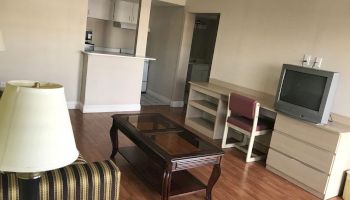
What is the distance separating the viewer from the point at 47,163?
0.96 m

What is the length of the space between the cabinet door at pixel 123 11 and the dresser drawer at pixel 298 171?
4464 millimetres

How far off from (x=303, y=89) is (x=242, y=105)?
77 centimetres

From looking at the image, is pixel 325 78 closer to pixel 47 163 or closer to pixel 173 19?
pixel 47 163

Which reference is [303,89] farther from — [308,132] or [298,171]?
[298,171]

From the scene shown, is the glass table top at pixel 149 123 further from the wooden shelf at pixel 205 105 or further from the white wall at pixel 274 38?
the white wall at pixel 274 38

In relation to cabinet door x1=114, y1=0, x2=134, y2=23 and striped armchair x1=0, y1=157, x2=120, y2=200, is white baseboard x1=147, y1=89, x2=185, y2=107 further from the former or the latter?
striped armchair x1=0, y1=157, x2=120, y2=200

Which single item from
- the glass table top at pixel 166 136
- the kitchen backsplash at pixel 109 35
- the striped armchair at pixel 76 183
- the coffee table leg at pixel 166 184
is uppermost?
the kitchen backsplash at pixel 109 35

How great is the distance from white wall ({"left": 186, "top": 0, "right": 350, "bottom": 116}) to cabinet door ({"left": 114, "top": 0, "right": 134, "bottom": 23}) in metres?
1.65

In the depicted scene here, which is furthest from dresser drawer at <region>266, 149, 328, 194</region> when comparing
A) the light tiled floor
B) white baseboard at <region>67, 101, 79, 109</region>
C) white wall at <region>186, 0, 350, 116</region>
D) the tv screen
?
white baseboard at <region>67, 101, 79, 109</region>

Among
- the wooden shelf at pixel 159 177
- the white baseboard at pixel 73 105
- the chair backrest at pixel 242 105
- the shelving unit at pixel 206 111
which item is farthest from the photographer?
the white baseboard at pixel 73 105

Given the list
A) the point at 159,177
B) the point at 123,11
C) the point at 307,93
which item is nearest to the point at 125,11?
the point at 123,11

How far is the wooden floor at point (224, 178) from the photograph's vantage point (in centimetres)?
284

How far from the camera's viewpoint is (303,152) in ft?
10.8

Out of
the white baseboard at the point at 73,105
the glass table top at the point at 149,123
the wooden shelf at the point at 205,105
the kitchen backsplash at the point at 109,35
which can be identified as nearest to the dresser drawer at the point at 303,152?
the wooden shelf at the point at 205,105
